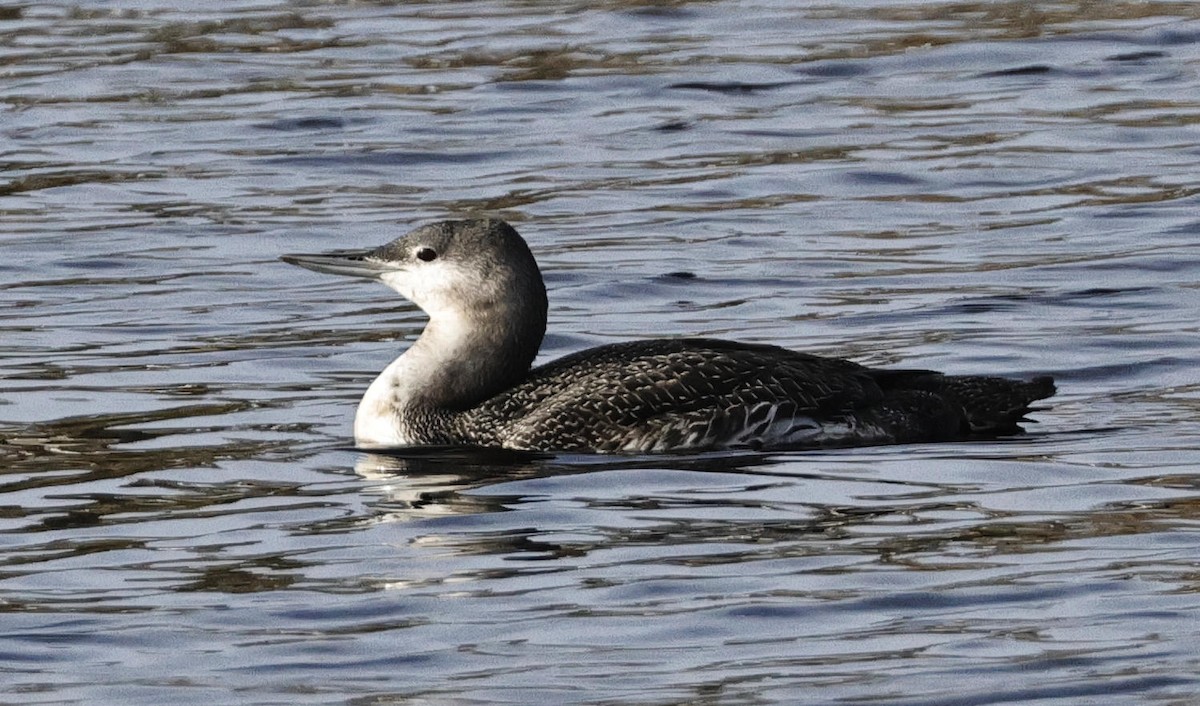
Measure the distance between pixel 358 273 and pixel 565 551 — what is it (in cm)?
230

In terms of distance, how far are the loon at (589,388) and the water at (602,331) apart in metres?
0.16

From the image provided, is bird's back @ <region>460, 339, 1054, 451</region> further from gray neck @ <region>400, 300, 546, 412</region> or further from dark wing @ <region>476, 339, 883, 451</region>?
gray neck @ <region>400, 300, 546, 412</region>

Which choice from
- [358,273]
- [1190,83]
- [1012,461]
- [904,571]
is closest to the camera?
[904,571]

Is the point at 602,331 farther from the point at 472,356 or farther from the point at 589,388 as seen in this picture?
the point at 589,388

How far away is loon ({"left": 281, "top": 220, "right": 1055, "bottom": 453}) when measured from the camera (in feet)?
31.8

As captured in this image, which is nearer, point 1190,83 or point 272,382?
point 272,382

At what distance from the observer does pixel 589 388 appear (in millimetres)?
9719

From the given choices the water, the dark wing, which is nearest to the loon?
the dark wing

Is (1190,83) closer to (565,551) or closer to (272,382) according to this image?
(272,382)

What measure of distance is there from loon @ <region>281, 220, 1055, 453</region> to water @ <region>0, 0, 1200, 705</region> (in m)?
0.16

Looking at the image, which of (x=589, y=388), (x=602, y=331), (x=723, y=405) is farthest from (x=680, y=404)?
(x=602, y=331)

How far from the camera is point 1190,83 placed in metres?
17.8

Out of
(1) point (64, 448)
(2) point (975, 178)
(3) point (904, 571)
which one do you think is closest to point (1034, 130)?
(2) point (975, 178)

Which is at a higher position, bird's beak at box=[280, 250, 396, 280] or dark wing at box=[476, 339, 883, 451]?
bird's beak at box=[280, 250, 396, 280]
